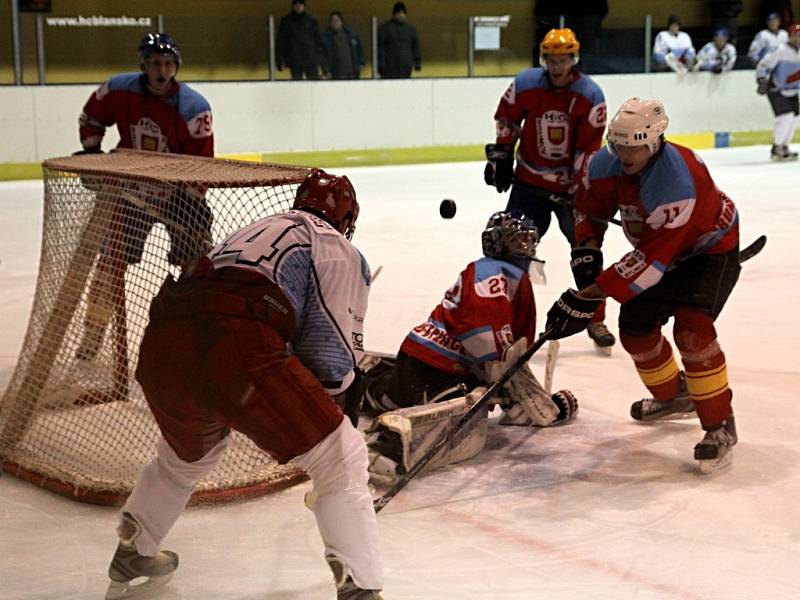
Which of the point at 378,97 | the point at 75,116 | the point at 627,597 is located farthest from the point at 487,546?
the point at 378,97

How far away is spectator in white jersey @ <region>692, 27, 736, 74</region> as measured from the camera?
1388 cm

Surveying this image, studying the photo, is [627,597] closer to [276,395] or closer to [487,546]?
[487,546]

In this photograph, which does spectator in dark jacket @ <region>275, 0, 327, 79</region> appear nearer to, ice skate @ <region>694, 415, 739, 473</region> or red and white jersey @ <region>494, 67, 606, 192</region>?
red and white jersey @ <region>494, 67, 606, 192</region>

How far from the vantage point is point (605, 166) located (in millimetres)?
3496

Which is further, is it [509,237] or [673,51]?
[673,51]

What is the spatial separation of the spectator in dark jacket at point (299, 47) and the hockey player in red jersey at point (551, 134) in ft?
22.6

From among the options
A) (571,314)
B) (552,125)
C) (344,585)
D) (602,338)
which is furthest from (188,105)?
(344,585)

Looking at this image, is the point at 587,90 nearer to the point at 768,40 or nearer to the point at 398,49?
the point at 398,49

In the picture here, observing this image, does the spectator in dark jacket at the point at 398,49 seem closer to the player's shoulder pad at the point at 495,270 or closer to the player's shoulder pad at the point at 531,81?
the player's shoulder pad at the point at 531,81

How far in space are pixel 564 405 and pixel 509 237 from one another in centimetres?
57

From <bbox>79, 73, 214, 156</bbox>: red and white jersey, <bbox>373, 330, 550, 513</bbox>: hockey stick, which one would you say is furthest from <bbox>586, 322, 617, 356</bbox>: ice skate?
<bbox>79, 73, 214, 156</bbox>: red and white jersey

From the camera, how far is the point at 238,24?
11.7m

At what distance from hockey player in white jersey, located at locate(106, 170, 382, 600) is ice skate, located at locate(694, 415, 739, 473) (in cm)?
135

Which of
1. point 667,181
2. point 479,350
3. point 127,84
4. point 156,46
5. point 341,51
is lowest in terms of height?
point 479,350
